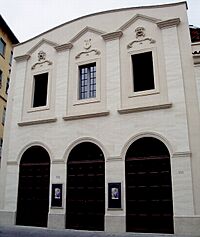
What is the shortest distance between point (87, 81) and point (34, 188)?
5.81 m

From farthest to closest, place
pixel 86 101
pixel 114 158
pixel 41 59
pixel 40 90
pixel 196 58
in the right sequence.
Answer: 1. pixel 41 59
2. pixel 40 90
3. pixel 86 101
4. pixel 114 158
5. pixel 196 58

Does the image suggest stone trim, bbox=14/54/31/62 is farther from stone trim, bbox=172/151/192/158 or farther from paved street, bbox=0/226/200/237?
stone trim, bbox=172/151/192/158

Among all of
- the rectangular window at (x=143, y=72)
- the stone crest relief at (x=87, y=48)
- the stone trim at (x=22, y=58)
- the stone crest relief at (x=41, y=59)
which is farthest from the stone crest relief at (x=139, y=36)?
the stone trim at (x=22, y=58)

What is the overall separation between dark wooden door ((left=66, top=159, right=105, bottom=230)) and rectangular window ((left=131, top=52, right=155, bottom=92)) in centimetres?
386

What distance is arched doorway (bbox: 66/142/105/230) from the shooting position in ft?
37.8

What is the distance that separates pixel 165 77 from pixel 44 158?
683 cm

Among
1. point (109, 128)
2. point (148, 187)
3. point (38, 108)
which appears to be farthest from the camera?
point (38, 108)

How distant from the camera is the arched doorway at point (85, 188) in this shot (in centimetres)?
1151

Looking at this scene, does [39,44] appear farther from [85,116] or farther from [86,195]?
[86,195]

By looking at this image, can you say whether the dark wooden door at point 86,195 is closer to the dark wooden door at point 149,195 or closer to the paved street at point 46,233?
the paved street at point 46,233

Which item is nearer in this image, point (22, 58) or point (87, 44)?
point (87, 44)

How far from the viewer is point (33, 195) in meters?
13.0

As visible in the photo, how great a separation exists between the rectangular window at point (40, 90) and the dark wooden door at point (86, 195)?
13.3ft

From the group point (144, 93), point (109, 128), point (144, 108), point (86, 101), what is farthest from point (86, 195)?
point (144, 93)
